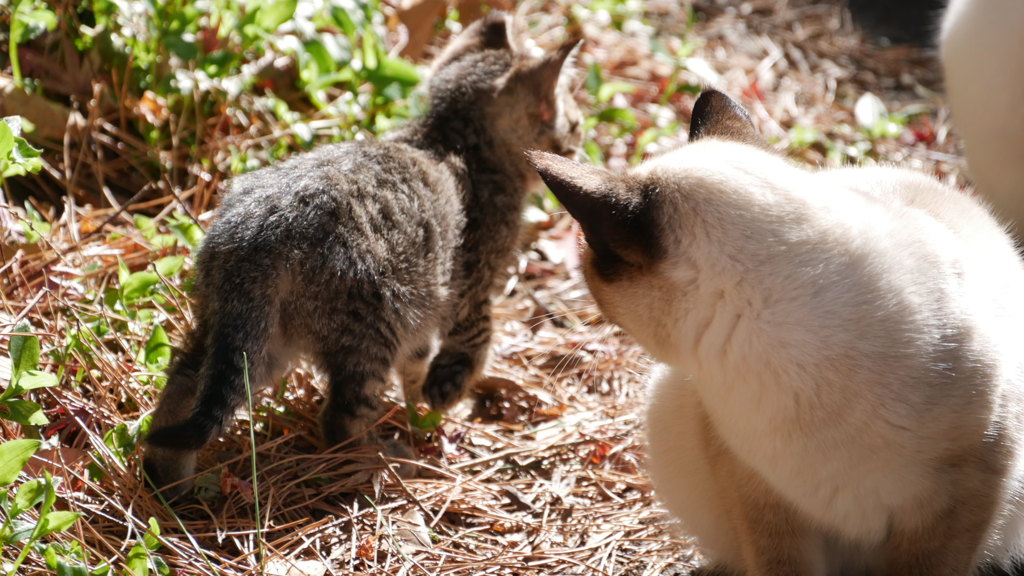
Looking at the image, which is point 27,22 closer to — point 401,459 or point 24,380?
point 24,380

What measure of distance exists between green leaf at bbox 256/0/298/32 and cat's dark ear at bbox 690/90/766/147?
173 cm

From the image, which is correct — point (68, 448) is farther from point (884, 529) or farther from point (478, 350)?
point (884, 529)

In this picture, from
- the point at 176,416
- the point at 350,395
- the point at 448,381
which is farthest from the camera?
the point at 448,381

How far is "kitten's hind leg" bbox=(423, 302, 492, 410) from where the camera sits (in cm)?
339

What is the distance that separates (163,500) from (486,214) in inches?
59.1

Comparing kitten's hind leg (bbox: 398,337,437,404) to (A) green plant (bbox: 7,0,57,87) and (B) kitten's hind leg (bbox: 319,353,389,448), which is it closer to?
(B) kitten's hind leg (bbox: 319,353,389,448)

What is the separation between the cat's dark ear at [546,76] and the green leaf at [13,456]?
2.12 meters

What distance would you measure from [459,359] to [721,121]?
1363 mm

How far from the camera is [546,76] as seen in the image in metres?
3.54

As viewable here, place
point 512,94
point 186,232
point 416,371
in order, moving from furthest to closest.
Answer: point 512,94 < point 416,371 < point 186,232

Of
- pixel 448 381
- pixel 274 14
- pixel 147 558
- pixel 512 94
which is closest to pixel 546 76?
pixel 512 94

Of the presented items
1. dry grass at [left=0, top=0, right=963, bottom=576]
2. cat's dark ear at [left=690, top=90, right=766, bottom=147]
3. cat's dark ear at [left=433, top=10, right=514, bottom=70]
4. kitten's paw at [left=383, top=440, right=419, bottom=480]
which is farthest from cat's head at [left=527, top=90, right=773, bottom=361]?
cat's dark ear at [left=433, top=10, right=514, bottom=70]

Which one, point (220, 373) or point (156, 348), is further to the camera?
point (156, 348)

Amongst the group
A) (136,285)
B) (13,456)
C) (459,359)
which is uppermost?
(13,456)
